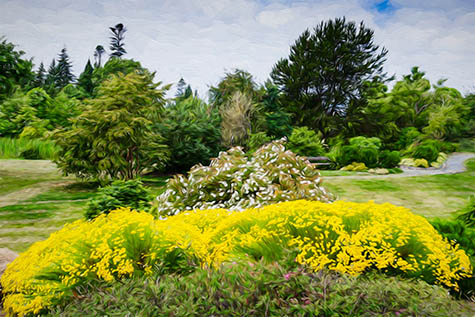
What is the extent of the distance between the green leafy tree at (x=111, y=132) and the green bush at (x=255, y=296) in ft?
13.2

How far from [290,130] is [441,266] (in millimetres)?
9058

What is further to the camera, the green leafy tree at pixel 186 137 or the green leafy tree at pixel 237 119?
the green leafy tree at pixel 237 119

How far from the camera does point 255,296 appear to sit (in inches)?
53.1

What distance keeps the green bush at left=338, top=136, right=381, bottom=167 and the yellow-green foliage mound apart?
6.84m

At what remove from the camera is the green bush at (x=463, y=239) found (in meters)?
2.07

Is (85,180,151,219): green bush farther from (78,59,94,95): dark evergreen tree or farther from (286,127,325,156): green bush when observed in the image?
(286,127,325,156): green bush

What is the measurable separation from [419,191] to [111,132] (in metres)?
5.40

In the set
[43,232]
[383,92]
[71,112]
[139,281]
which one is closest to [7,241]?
[43,232]

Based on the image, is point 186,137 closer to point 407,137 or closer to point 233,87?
point 233,87

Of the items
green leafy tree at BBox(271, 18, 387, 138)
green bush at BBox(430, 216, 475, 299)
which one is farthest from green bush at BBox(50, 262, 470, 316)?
green leafy tree at BBox(271, 18, 387, 138)

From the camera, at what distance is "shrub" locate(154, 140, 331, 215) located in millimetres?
3133

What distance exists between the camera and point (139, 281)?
1493 mm

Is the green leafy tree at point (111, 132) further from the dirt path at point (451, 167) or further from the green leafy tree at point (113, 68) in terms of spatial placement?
the dirt path at point (451, 167)

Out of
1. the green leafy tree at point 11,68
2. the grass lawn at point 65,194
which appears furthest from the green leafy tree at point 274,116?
the green leafy tree at point 11,68
